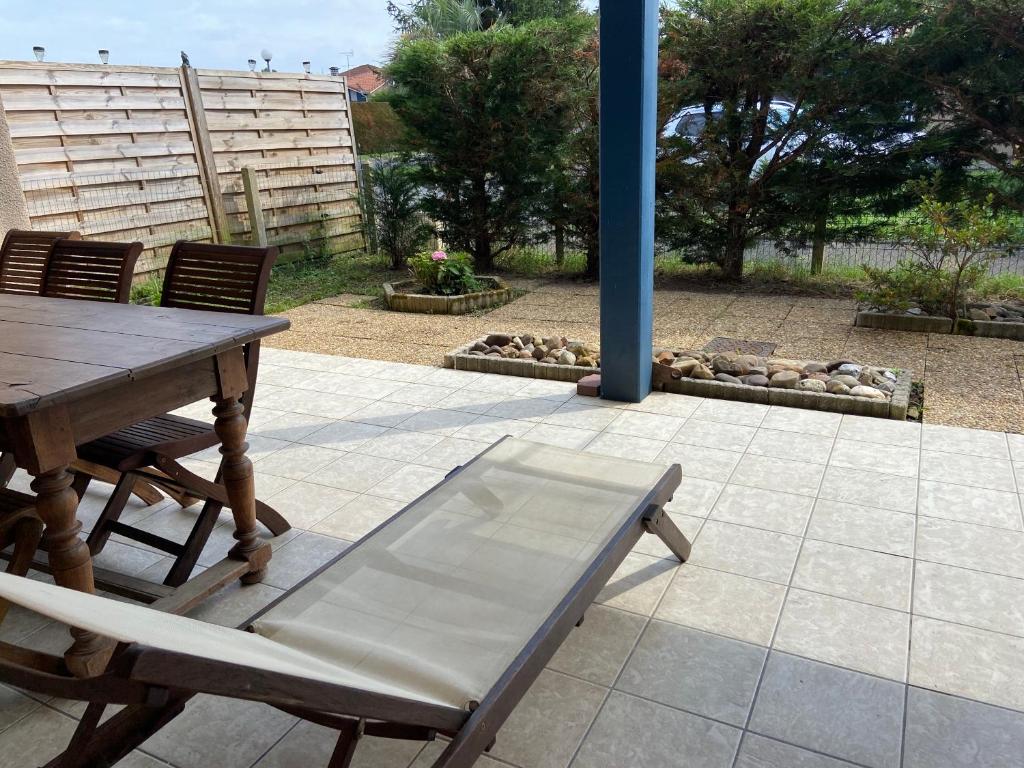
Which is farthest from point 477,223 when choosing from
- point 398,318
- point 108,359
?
point 108,359

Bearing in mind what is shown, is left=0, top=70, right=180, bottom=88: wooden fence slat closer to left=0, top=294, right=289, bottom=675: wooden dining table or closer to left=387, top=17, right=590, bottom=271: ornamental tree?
left=387, top=17, right=590, bottom=271: ornamental tree

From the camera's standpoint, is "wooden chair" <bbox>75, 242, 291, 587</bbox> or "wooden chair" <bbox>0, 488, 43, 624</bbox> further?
"wooden chair" <bbox>75, 242, 291, 587</bbox>

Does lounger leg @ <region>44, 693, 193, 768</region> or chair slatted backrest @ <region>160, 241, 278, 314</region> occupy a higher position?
chair slatted backrest @ <region>160, 241, 278, 314</region>

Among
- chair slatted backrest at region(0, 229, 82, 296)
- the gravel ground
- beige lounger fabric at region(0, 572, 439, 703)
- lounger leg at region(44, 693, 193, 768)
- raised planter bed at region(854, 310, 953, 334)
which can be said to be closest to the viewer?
beige lounger fabric at region(0, 572, 439, 703)

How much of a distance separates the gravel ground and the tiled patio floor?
2.71 feet

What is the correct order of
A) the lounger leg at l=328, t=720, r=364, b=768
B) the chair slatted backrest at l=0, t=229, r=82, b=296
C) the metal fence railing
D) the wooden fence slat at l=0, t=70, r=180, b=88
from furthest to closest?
the metal fence railing → the wooden fence slat at l=0, t=70, r=180, b=88 → the chair slatted backrest at l=0, t=229, r=82, b=296 → the lounger leg at l=328, t=720, r=364, b=768

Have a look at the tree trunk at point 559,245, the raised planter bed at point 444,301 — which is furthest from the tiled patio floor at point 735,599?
the tree trunk at point 559,245

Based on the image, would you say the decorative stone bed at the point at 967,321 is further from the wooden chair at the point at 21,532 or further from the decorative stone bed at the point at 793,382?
the wooden chair at the point at 21,532

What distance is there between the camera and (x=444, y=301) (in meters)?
6.43

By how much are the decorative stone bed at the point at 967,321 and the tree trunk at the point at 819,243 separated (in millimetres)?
1352

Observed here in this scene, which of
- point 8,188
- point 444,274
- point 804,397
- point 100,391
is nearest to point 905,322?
point 804,397

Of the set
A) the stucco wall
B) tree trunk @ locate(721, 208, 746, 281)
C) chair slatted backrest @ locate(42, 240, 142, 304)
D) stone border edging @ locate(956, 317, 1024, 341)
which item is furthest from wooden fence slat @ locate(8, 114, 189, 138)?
stone border edging @ locate(956, 317, 1024, 341)

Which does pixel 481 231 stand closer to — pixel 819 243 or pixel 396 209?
pixel 396 209

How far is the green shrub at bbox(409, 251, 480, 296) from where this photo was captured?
661 centimetres
